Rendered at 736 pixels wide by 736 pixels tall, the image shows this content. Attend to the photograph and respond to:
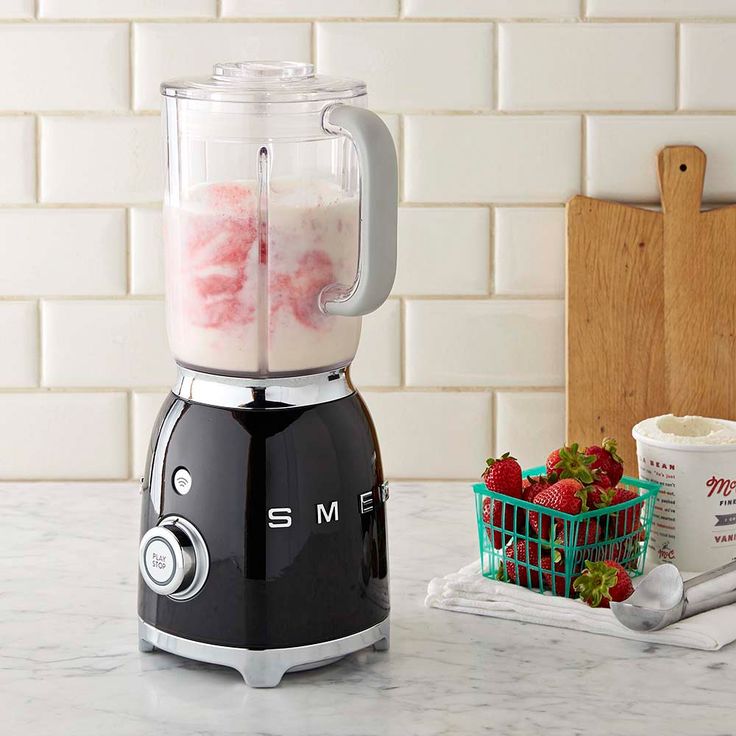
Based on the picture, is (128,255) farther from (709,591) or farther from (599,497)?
(709,591)

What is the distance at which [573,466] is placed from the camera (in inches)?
43.1

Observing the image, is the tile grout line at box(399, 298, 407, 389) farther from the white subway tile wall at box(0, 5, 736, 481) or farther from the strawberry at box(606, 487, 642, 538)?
the strawberry at box(606, 487, 642, 538)

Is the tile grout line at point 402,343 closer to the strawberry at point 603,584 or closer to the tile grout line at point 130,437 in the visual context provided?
the tile grout line at point 130,437

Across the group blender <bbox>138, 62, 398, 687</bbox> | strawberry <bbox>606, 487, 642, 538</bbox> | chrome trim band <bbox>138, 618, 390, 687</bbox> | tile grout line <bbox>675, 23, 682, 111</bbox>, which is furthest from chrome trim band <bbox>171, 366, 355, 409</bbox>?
tile grout line <bbox>675, 23, 682, 111</bbox>

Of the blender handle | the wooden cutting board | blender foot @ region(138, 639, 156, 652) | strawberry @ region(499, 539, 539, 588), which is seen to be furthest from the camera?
the wooden cutting board

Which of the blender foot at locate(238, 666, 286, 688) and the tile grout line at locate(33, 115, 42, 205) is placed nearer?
the blender foot at locate(238, 666, 286, 688)

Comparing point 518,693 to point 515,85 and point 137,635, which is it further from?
point 515,85

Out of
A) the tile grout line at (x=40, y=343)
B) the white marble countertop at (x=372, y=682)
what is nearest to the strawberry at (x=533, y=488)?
the white marble countertop at (x=372, y=682)

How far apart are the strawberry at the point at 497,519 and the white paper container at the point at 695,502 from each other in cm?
16

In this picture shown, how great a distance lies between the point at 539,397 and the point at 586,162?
27 centimetres

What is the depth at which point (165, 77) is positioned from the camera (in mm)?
1357

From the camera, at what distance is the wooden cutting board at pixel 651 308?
134 centimetres

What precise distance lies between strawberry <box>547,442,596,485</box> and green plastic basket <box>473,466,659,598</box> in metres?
0.04

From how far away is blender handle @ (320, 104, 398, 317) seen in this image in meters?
0.83
